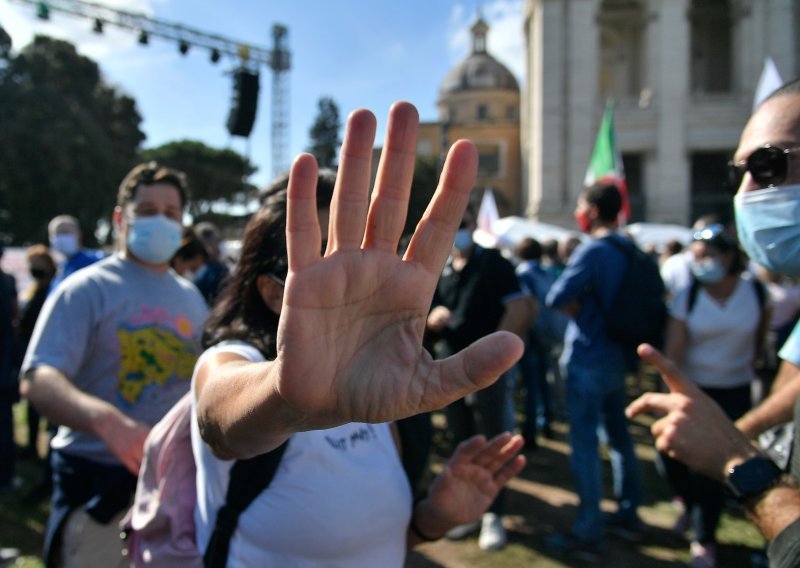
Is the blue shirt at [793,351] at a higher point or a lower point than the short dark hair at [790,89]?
lower

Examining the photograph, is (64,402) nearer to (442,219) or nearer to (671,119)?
(442,219)

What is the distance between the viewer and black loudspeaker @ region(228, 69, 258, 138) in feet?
37.6

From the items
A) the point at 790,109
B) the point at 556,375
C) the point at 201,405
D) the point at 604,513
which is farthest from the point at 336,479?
the point at 556,375

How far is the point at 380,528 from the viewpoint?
1601 millimetres

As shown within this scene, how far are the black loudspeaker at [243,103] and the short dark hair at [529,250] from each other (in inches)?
274

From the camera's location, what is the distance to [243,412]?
117 cm

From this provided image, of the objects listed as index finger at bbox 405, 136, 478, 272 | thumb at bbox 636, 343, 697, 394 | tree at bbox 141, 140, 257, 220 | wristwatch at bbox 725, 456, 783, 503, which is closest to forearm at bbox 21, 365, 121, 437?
index finger at bbox 405, 136, 478, 272

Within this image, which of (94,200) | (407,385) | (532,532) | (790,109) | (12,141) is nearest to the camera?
(407,385)

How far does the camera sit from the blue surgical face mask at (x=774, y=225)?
1.77 m

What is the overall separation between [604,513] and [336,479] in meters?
3.35

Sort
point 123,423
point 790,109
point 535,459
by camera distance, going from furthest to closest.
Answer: point 535,459 → point 123,423 → point 790,109

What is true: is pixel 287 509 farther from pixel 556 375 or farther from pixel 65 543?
pixel 556 375

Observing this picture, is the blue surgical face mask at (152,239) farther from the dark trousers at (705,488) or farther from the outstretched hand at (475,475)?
the dark trousers at (705,488)

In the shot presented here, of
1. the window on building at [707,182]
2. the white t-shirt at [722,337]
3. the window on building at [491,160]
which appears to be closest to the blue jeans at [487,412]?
the white t-shirt at [722,337]
